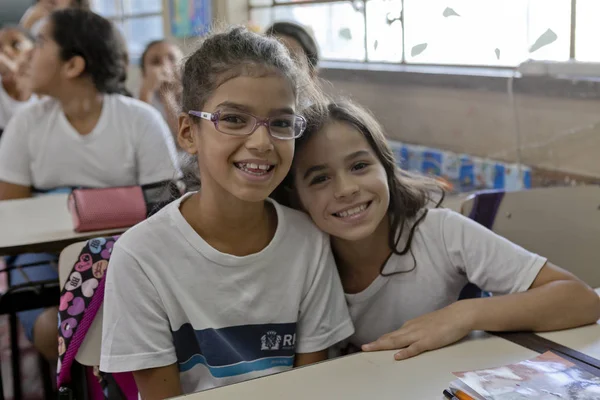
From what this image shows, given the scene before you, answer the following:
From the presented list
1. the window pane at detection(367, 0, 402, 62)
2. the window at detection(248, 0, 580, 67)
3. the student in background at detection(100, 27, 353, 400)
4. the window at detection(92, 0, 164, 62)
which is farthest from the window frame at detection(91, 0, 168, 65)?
the student in background at detection(100, 27, 353, 400)

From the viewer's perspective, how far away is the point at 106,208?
82.4 inches

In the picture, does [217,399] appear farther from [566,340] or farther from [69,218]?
[69,218]

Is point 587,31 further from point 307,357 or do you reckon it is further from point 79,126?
point 79,126

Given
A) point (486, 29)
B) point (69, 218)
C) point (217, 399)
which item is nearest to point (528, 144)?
point (486, 29)

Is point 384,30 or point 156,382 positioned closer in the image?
point 156,382

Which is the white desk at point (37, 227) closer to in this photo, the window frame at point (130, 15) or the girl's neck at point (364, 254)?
A: the girl's neck at point (364, 254)

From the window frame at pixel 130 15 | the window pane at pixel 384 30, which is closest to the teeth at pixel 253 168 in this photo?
the window pane at pixel 384 30

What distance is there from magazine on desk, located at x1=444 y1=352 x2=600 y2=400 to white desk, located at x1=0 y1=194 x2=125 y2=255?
4.30ft

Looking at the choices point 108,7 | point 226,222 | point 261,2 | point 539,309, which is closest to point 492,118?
point 539,309

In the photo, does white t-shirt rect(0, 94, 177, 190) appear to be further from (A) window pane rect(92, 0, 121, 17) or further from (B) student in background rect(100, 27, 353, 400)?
(A) window pane rect(92, 0, 121, 17)

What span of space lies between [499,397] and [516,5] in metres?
1.81

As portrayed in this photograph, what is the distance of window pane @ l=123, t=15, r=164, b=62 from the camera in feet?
20.1

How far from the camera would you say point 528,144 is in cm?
247

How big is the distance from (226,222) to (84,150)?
1371 mm
